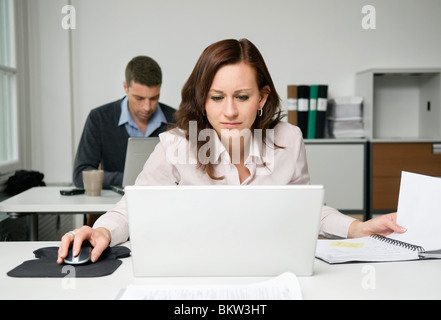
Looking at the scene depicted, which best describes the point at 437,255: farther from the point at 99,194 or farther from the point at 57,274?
the point at 99,194

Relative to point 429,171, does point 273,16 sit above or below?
above

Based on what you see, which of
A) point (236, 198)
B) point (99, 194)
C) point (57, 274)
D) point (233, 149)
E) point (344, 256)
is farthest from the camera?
point (99, 194)

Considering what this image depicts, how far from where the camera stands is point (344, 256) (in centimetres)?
119

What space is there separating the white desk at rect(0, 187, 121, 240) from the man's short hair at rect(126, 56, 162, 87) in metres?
0.76

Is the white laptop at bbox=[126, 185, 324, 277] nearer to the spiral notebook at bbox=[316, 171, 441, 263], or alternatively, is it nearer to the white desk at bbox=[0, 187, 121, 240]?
the spiral notebook at bbox=[316, 171, 441, 263]

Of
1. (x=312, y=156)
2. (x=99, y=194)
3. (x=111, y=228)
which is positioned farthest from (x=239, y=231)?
(x=312, y=156)

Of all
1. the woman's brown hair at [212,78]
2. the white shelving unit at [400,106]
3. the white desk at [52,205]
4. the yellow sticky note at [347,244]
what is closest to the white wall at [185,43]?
the white shelving unit at [400,106]

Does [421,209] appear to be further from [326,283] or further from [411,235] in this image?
[326,283]

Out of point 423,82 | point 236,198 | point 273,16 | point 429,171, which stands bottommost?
point 429,171

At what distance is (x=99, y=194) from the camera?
237 centimetres

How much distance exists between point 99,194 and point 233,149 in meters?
0.94

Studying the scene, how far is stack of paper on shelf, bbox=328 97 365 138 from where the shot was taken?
392 centimetres

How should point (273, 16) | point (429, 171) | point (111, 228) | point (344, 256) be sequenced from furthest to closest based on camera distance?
point (273, 16)
point (429, 171)
point (111, 228)
point (344, 256)

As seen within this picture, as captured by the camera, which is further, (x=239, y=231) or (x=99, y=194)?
(x=99, y=194)
